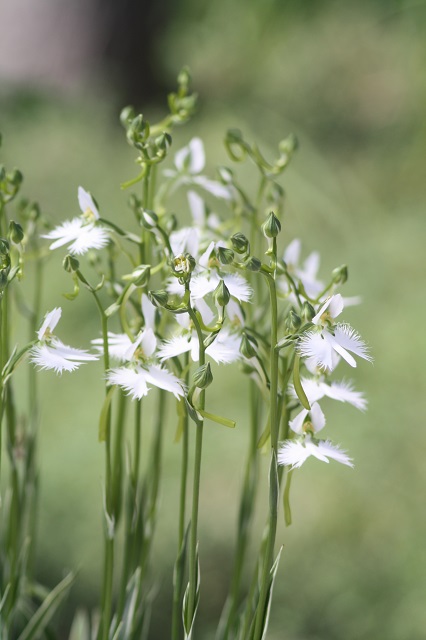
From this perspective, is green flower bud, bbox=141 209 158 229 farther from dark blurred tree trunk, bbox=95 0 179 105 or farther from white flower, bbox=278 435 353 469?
dark blurred tree trunk, bbox=95 0 179 105

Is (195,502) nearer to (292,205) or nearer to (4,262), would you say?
(4,262)

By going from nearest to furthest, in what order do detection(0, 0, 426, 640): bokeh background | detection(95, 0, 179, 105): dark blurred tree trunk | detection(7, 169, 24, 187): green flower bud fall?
1. detection(7, 169, 24, 187): green flower bud
2. detection(0, 0, 426, 640): bokeh background
3. detection(95, 0, 179, 105): dark blurred tree trunk

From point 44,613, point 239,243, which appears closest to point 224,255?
point 239,243

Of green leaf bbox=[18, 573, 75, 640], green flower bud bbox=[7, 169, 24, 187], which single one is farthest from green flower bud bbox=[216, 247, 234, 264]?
green leaf bbox=[18, 573, 75, 640]

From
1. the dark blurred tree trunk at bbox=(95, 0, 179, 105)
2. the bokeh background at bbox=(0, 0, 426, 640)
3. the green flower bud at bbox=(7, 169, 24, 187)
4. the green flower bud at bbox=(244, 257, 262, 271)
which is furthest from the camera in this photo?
the dark blurred tree trunk at bbox=(95, 0, 179, 105)

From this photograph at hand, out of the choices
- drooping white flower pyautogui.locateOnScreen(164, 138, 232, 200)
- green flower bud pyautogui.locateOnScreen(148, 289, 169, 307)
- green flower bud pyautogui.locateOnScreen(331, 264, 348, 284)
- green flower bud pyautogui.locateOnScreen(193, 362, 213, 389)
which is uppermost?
drooping white flower pyautogui.locateOnScreen(164, 138, 232, 200)

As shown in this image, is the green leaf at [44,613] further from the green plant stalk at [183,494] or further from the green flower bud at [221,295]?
the green flower bud at [221,295]

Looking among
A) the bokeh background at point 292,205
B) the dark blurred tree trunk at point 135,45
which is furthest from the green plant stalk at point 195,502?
the dark blurred tree trunk at point 135,45
